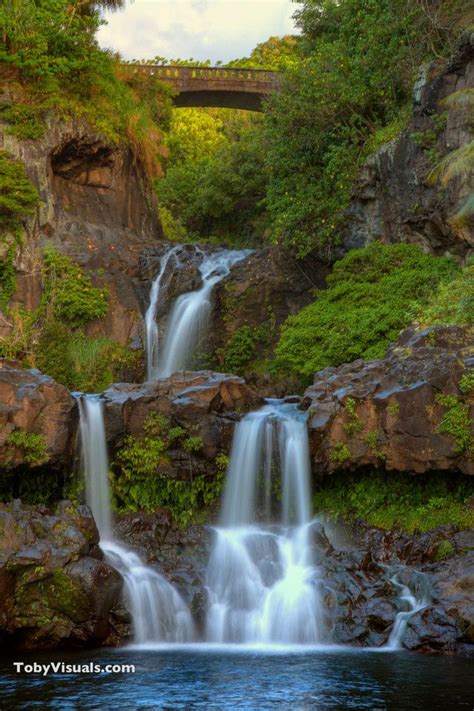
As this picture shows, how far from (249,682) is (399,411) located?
22.2 ft

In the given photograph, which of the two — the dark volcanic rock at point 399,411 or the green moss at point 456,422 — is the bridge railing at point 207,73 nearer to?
the dark volcanic rock at point 399,411

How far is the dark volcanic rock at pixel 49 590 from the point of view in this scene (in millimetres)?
12328

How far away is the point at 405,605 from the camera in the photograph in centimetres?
1317

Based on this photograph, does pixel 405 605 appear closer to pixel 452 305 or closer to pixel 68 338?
pixel 452 305

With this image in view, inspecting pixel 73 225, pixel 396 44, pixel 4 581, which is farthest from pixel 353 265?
pixel 4 581

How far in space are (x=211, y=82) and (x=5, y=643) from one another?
3131 centimetres

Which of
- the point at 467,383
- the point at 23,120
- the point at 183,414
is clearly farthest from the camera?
the point at 23,120

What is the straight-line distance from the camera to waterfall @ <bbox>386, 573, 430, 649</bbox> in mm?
12602

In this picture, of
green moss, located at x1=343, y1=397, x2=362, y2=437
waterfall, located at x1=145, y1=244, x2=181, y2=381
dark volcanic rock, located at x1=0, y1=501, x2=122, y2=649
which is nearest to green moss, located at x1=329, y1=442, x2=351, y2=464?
green moss, located at x1=343, y1=397, x2=362, y2=437

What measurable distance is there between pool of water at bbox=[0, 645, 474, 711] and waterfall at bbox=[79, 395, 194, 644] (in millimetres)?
1045

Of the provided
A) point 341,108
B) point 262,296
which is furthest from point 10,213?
point 341,108

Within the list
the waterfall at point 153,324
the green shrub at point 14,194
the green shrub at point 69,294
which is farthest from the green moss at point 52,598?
the green shrub at point 14,194

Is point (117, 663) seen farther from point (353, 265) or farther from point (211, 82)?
point (211, 82)

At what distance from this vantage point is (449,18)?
25.0 meters
